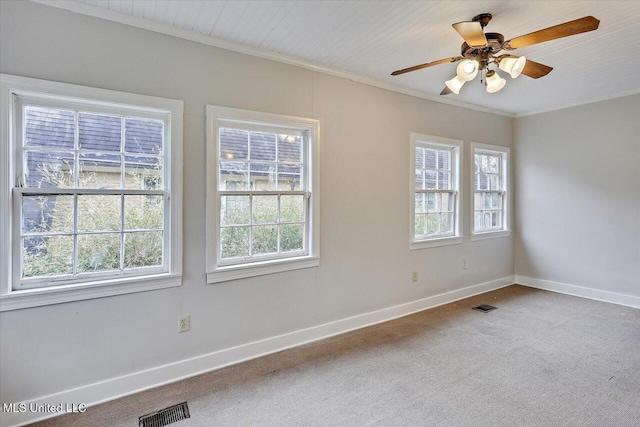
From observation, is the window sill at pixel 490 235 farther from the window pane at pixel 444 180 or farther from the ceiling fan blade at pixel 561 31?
the ceiling fan blade at pixel 561 31

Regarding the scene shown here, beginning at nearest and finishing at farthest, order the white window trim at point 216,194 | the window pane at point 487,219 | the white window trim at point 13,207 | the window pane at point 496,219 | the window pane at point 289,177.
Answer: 1. the white window trim at point 13,207
2. the white window trim at point 216,194
3. the window pane at point 289,177
4. the window pane at point 487,219
5. the window pane at point 496,219

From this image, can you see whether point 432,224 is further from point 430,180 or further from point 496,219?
point 496,219

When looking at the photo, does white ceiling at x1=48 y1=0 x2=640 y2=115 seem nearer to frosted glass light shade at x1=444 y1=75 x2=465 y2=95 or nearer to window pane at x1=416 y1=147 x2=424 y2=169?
frosted glass light shade at x1=444 y1=75 x2=465 y2=95

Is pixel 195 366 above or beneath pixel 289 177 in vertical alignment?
beneath

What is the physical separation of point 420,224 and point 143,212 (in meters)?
3.03

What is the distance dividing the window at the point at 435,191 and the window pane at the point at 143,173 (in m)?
2.66

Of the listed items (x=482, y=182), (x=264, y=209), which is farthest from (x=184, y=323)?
(x=482, y=182)

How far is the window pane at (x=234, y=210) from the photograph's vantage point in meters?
2.75

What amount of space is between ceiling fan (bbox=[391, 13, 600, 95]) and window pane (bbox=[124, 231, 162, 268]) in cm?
244

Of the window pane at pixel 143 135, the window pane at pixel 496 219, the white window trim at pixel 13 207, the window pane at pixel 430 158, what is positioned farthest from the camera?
the window pane at pixel 496 219

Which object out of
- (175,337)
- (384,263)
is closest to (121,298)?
(175,337)

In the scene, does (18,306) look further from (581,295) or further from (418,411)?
(581,295)

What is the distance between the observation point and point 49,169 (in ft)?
7.03

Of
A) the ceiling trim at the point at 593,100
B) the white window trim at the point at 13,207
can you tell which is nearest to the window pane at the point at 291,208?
the white window trim at the point at 13,207
